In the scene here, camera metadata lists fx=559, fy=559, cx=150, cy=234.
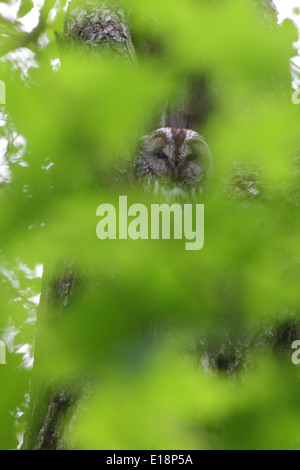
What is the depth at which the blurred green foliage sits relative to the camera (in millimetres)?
931

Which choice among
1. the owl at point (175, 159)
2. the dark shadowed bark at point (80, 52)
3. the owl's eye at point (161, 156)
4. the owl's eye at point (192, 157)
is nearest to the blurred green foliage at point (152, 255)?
the dark shadowed bark at point (80, 52)

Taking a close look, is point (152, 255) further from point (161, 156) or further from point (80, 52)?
point (161, 156)

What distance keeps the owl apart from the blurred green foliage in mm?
828

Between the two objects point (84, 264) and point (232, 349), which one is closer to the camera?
point (84, 264)

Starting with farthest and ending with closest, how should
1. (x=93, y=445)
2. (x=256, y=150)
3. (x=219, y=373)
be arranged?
1. (x=219, y=373)
2. (x=256, y=150)
3. (x=93, y=445)

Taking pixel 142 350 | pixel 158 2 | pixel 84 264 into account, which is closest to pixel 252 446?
pixel 142 350

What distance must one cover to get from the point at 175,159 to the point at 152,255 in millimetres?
1705

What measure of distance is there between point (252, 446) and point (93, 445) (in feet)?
1.23

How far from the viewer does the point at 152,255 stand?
110 centimetres

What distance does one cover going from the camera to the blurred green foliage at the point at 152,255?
93cm

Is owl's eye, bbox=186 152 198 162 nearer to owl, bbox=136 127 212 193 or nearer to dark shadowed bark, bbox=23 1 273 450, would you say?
owl, bbox=136 127 212 193

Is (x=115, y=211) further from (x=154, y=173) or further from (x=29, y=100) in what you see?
(x=154, y=173)

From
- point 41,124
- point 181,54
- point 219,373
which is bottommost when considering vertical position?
point 219,373
